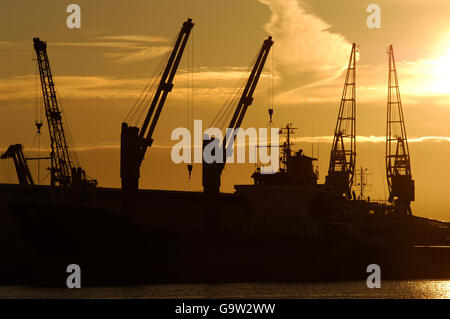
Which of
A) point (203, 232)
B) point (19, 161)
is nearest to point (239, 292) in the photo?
point (203, 232)

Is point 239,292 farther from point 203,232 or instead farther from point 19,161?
point 19,161

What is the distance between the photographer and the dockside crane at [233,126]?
90.4 m

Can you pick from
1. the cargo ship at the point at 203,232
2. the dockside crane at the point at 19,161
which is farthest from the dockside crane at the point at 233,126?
the dockside crane at the point at 19,161

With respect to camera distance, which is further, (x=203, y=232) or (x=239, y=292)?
(x=203, y=232)

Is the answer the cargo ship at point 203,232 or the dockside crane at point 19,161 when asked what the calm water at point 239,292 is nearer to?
the cargo ship at point 203,232

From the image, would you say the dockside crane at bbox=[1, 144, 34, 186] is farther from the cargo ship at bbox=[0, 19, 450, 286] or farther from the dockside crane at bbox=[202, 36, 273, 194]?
the dockside crane at bbox=[202, 36, 273, 194]

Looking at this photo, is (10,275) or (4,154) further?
(4,154)

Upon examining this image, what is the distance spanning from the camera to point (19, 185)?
10838 centimetres

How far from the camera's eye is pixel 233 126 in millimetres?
98875

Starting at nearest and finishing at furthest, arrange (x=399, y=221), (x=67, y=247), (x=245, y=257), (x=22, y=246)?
(x=67, y=247)
(x=245, y=257)
(x=22, y=246)
(x=399, y=221)

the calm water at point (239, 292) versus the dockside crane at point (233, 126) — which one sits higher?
the dockside crane at point (233, 126)

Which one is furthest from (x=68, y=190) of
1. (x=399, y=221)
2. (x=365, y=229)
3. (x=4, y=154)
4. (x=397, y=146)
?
(x=397, y=146)
